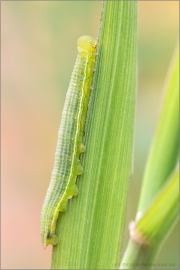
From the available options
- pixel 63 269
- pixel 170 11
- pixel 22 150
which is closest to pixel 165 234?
pixel 63 269

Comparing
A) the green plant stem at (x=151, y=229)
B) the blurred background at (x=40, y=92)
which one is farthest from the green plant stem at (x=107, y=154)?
the blurred background at (x=40, y=92)

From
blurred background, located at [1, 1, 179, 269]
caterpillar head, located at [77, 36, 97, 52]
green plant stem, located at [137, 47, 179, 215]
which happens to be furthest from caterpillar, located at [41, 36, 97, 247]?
blurred background, located at [1, 1, 179, 269]

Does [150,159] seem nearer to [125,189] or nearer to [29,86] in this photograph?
[125,189]

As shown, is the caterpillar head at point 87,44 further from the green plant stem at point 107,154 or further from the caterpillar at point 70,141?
the green plant stem at point 107,154

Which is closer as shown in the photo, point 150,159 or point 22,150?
point 150,159

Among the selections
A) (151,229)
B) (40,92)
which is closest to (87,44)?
(151,229)

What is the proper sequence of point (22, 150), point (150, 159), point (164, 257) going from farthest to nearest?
point (22, 150), point (164, 257), point (150, 159)

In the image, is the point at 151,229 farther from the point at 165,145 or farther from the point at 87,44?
the point at 87,44
